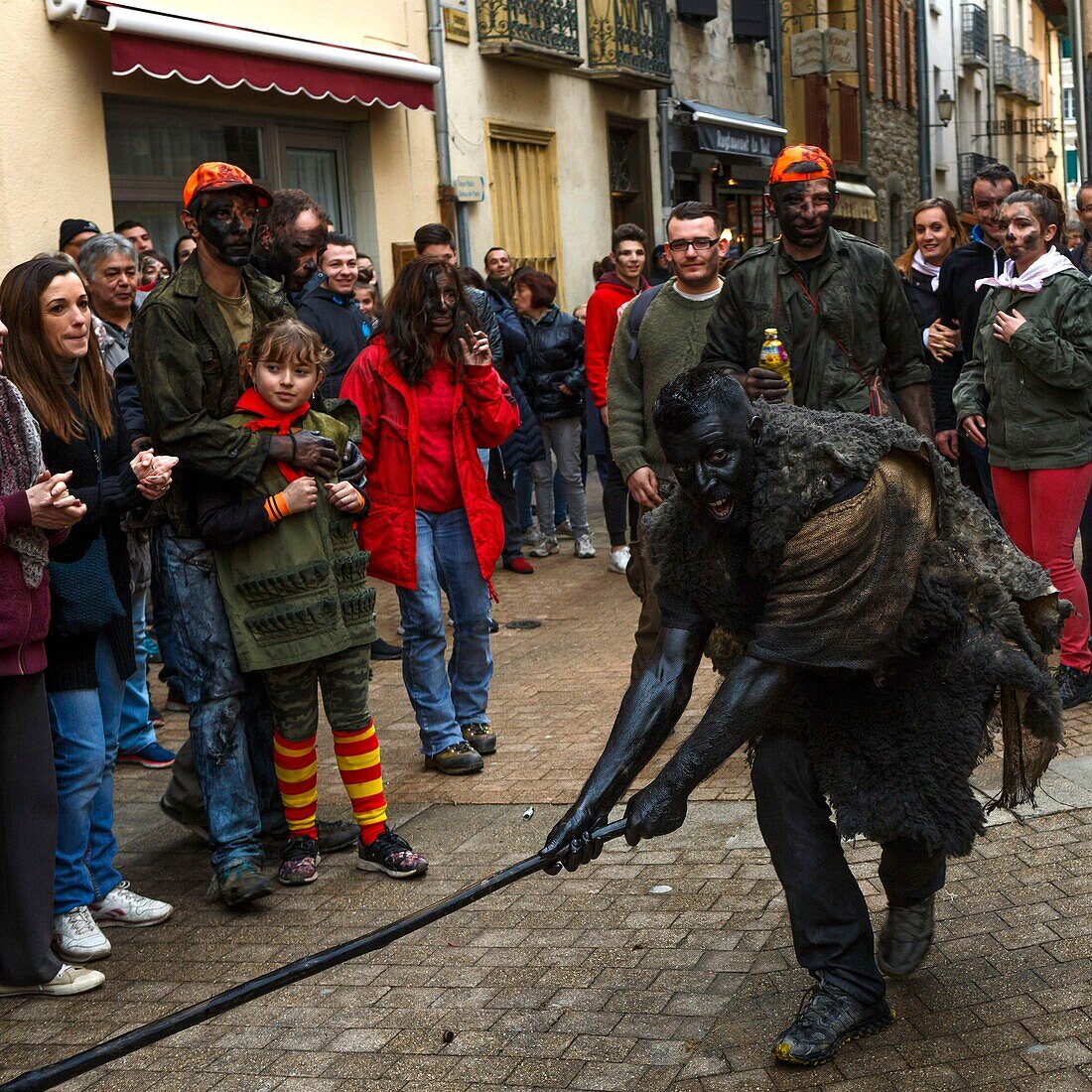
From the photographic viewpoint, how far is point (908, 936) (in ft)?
13.3

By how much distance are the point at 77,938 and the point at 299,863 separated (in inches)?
31.2

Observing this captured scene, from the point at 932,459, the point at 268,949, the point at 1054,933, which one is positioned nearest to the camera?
the point at 932,459

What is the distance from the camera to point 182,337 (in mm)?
5258

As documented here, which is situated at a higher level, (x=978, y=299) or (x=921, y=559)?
(x=978, y=299)

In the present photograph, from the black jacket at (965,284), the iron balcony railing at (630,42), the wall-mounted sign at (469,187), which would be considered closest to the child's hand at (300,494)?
the black jacket at (965,284)

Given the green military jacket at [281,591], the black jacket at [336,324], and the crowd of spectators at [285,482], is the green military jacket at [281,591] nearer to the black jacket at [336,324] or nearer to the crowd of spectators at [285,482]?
the crowd of spectators at [285,482]

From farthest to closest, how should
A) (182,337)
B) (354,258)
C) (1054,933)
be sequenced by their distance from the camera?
1. (354,258)
2. (182,337)
3. (1054,933)

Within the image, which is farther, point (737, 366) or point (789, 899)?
point (737, 366)

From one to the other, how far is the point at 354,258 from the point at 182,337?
12.4 ft

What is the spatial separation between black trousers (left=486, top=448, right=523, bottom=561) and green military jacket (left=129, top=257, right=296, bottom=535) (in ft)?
11.3

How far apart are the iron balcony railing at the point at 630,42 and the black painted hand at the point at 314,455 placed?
14.5 metres

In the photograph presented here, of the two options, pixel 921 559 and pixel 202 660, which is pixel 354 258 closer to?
pixel 202 660

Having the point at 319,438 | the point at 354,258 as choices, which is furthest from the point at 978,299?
the point at 319,438

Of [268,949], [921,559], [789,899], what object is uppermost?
[921,559]
